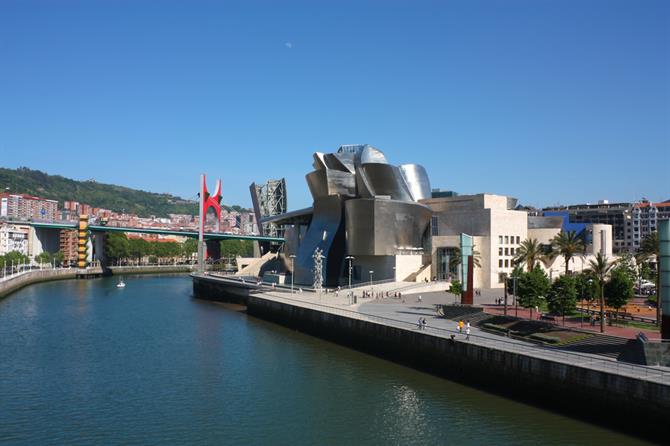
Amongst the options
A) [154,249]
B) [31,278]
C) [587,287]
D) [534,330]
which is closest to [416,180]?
[587,287]

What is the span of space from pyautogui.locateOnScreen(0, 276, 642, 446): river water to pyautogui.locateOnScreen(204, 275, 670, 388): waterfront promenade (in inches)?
88.7

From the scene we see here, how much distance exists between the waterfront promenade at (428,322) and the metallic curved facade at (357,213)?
18.1ft

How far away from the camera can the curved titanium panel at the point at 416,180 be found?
73.4 m

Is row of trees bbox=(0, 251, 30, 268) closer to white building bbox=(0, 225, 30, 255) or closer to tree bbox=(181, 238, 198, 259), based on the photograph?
white building bbox=(0, 225, 30, 255)

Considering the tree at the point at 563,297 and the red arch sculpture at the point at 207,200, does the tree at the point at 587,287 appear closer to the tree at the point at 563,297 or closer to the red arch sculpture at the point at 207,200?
the tree at the point at 563,297

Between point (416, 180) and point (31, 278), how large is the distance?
196 feet

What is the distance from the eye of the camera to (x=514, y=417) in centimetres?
2389

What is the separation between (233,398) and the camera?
26422 mm

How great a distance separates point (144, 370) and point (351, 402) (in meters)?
11.4

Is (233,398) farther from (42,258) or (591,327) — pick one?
(42,258)

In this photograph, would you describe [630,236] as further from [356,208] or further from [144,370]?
[144,370]

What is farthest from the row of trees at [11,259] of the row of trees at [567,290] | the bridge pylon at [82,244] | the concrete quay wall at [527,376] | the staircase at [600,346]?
the staircase at [600,346]

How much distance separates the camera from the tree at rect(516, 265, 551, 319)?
1577 inches

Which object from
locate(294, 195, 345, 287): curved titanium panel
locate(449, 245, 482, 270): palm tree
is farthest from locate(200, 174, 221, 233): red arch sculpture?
locate(449, 245, 482, 270): palm tree
